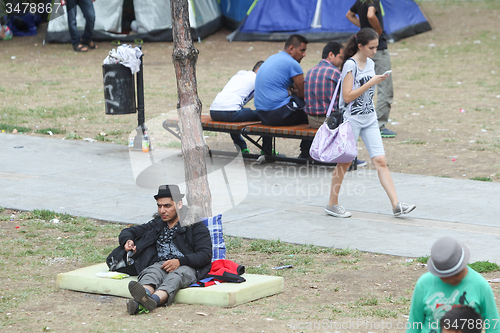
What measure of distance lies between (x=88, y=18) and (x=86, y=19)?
0.22 ft

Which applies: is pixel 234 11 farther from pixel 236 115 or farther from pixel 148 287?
pixel 148 287

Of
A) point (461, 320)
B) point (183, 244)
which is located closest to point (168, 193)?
point (183, 244)

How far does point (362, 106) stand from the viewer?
21.1 ft

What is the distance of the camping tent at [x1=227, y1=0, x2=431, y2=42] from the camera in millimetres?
19641

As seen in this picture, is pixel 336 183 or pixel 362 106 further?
pixel 336 183

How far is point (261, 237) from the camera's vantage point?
5.89 metres

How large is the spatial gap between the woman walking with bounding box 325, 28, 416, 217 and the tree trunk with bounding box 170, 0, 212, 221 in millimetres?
1595

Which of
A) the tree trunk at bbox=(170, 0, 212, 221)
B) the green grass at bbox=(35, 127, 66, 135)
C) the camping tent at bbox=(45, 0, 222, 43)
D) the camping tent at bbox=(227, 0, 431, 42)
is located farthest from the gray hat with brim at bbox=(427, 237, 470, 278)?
the camping tent at bbox=(45, 0, 222, 43)

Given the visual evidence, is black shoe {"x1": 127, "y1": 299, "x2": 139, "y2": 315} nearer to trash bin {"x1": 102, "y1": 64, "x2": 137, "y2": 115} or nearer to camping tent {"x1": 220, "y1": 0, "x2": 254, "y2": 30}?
trash bin {"x1": 102, "y1": 64, "x2": 137, "y2": 115}

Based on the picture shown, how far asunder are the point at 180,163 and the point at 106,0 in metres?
11.9

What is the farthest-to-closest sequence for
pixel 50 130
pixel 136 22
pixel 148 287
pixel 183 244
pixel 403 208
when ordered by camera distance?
pixel 136 22, pixel 50 130, pixel 403 208, pixel 183 244, pixel 148 287

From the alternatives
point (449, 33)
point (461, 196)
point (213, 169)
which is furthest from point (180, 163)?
point (449, 33)

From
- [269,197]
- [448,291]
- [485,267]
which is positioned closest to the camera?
[448,291]

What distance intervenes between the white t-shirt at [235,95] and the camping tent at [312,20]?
11065 mm
